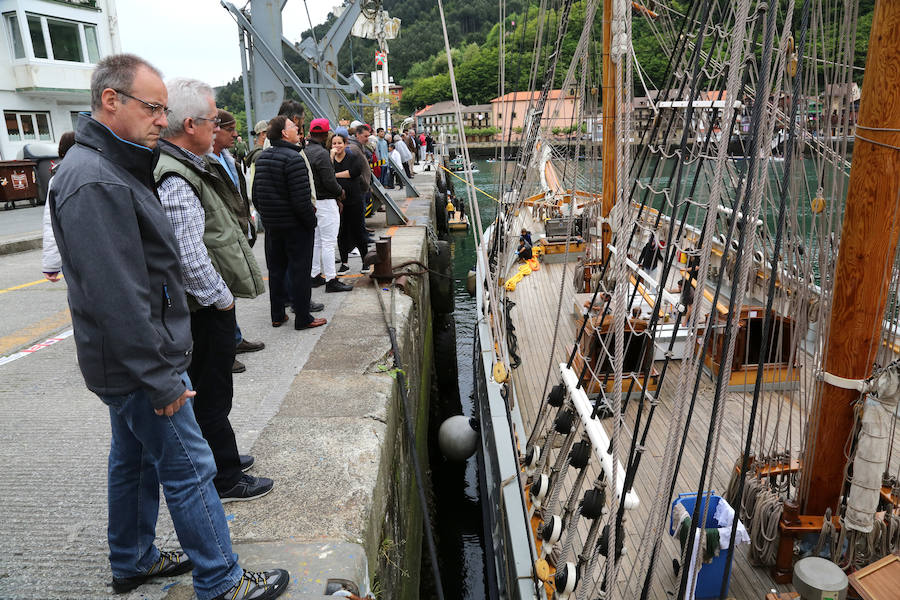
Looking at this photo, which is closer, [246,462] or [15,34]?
[246,462]

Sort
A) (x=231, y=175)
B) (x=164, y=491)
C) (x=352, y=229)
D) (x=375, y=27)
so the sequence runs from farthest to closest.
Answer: (x=375, y=27) < (x=352, y=229) < (x=231, y=175) < (x=164, y=491)

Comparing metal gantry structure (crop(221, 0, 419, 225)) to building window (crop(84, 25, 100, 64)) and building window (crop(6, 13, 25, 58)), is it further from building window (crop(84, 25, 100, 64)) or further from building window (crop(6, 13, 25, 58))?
building window (crop(84, 25, 100, 64))

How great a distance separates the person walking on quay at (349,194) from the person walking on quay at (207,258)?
3939 mm

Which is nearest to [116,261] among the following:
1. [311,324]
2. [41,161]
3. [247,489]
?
[247,489]

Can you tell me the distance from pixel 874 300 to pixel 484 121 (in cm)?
7367

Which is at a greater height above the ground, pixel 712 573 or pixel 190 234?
pixel 190 234

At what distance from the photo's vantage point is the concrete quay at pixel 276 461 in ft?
7.23

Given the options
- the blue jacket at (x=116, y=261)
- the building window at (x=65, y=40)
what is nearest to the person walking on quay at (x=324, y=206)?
the blue jacket at (x=116, y=261)

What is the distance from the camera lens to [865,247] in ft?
8.11

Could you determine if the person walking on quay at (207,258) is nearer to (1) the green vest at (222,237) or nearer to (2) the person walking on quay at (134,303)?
(1) the green vest at (222,237)

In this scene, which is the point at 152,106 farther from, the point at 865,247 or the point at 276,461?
the point at 865,247


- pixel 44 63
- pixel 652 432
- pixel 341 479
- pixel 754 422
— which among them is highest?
pixel 44 63

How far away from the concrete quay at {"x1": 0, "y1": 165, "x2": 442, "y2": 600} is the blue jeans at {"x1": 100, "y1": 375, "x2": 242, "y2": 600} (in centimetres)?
20

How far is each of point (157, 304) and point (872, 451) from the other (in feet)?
8.96
